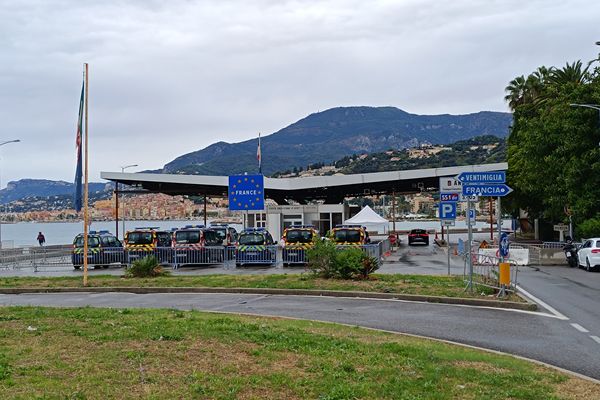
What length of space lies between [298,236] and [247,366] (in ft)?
85.1

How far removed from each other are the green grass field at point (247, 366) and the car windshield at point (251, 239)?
21915 mm

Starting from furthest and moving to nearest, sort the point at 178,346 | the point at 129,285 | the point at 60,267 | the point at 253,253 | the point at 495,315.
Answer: the point at 60,267, the point at 253,253, the point at 129,285, the point at 495,315, the point at 178,346

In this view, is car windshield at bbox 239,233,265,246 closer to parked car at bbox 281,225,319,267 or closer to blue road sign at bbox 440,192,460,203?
parked car at bbox 281,225,319,267

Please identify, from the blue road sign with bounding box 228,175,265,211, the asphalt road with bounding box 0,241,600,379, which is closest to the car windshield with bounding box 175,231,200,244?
the blue road sign with bounding box 228,175,265,211

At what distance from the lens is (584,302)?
1811 cm

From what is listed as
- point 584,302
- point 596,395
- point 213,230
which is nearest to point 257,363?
point 596,395

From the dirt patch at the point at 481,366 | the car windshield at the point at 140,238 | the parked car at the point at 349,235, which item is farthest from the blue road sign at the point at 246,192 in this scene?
the dirt patch at the point at 481,366

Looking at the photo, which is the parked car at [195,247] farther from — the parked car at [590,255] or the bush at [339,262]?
the parked car at [590,255]

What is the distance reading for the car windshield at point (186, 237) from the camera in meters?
34.8

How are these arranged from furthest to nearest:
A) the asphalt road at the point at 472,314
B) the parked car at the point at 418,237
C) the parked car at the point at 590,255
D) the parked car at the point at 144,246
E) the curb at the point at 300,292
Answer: the parked car at the point at 418,237 < the parked car at the point at 144,246 < the parked car at the point at 590,255 < the curb at the point at 300,292 < the asphalt road at the point at 472,314

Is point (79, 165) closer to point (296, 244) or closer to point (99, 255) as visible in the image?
point (99, 255)

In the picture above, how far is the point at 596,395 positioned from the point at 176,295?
50.3 feet

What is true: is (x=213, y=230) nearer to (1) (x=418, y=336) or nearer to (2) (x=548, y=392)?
(1) (x=418, y=336)

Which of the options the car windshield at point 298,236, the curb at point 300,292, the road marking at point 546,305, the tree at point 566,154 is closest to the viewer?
the road marking at point 546,305
